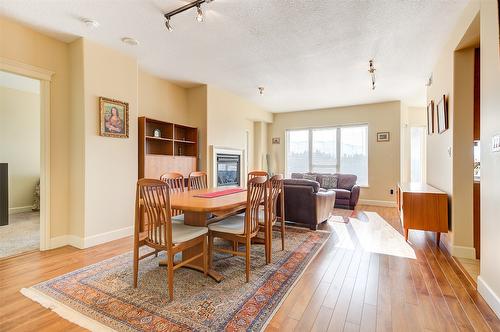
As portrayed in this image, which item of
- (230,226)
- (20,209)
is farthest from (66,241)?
(20,209)

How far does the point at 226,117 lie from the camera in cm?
546

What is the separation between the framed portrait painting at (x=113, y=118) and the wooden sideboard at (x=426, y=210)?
397 cm

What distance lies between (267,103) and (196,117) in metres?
2.23

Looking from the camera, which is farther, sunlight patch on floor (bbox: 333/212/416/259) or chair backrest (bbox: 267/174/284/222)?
sunlight patch on floor (bbox: 333/212/416/259)

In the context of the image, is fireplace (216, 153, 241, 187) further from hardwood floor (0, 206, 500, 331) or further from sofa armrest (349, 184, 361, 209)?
sofa armrest (349, 184, 361, 209)

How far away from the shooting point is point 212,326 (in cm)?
158

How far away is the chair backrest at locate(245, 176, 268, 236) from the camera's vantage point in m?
2.23

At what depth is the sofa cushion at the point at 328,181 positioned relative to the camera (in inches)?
248

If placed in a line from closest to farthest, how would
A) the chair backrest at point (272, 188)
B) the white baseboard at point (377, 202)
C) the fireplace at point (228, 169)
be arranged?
the chair backrest at point (272, 188), the fireplace at point (228, 169), the white baseboard at point (377, 202)

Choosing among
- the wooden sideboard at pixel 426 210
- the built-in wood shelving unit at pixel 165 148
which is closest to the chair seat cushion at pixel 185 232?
the built-in wood shelving unit at pixel 165 148

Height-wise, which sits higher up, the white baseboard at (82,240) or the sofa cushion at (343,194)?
the sofa cushion at (343,194)

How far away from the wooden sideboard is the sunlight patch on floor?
1.07ft

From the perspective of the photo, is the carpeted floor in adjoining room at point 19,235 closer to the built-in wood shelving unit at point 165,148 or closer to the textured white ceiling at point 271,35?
the built-in wood shelving unit at point 165,148

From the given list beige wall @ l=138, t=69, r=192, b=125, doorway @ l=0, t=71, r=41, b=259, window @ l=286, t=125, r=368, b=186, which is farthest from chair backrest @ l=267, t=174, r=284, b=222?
window @ l=286, t=125, r=368, b=186
